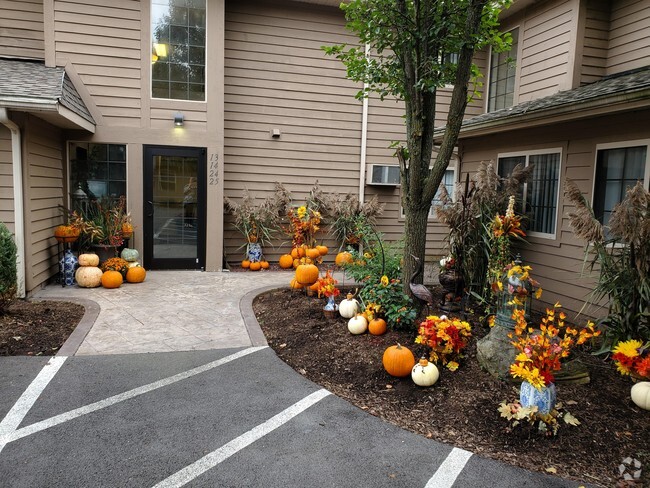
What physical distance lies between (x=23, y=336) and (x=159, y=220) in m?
3.85

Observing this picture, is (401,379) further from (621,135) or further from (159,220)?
(159,220)

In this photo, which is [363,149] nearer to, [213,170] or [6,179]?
[213,170]

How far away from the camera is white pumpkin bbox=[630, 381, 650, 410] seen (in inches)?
136

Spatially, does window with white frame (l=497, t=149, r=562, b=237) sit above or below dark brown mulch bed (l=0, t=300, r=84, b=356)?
above

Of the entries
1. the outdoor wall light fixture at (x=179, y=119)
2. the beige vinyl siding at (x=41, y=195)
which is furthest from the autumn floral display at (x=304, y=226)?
the beige vinyl siding at (x=41, y=195)

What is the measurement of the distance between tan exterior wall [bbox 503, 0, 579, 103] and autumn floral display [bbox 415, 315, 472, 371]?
5.42 meters

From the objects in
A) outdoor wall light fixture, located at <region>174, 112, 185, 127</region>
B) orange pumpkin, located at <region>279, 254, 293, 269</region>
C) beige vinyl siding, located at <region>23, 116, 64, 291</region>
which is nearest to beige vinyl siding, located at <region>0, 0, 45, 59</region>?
beige vinyl siding, located at <region>23, 116, 64, 291</region>

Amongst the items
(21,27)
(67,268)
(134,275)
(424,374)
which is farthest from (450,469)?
(21,27)

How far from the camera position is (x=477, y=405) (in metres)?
3.50

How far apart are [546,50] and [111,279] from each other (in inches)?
305

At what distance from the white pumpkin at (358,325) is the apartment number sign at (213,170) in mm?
4635

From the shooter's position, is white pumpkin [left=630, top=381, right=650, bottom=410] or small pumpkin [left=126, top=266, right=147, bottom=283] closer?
white pumpkin [left=630, top=381, right=650, bottom=410]

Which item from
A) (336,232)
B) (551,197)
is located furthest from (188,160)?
(551,197)

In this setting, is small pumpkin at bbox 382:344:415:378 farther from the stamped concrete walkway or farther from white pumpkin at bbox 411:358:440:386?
the stamped concrete walkway
